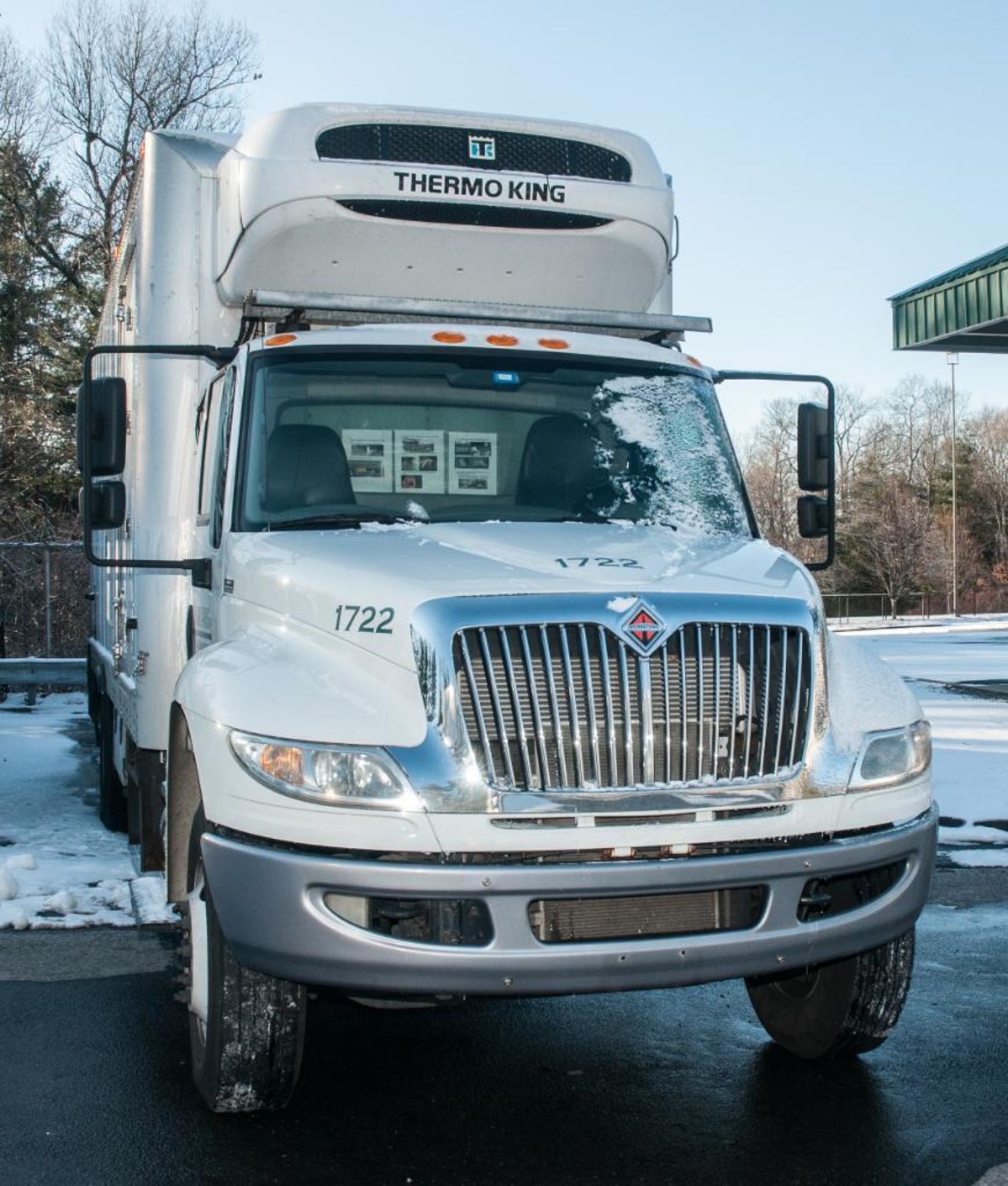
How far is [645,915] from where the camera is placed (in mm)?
4227

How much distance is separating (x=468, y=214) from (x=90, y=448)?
197 cm

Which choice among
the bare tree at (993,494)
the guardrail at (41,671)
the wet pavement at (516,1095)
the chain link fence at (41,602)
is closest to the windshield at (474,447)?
the wet pavement at (516,1095)

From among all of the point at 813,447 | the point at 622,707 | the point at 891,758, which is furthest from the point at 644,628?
the point at 813,447

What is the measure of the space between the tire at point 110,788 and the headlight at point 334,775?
4902mm

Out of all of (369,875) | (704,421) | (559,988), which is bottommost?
(559,988)

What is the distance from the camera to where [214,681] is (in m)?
4.57

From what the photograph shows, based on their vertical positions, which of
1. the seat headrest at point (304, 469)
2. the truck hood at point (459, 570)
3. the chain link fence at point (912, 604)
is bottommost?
the chain link fence at point (912, 604)

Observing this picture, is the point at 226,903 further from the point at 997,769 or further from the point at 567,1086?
the point at 997,769

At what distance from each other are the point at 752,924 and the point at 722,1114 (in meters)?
0.79

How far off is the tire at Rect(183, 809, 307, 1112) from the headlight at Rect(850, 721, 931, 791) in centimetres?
184

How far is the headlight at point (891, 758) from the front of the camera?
4504mm

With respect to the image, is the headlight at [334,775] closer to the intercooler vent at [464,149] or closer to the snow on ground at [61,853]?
the intercooler vent at [464,149]

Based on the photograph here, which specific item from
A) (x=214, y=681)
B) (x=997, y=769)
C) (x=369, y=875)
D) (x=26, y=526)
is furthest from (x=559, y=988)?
(x=26, y=526)

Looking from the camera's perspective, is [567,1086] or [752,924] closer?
[752,924]
